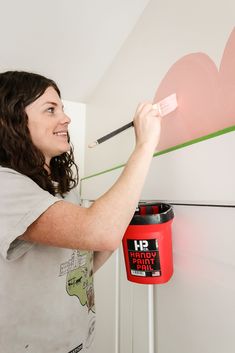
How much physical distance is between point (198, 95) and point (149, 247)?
406 mm

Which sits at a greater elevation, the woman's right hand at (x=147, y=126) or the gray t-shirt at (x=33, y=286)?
the woman's right hand at (x=147, y=126)

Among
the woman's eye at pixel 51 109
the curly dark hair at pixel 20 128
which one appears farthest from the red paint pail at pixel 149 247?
the woman's eye at pixel 51 109

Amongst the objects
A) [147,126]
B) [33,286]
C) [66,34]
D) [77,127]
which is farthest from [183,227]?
[77,127]

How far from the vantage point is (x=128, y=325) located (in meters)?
0.83

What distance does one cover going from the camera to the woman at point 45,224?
1.54ft

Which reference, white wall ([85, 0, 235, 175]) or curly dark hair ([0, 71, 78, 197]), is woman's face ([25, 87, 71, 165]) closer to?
curly dark hair ([0, 71, 78, 197])

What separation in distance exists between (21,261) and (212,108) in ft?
1.91

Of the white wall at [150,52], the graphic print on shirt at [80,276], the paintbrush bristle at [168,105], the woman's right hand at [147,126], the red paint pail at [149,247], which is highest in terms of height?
the white wall at [150,52]

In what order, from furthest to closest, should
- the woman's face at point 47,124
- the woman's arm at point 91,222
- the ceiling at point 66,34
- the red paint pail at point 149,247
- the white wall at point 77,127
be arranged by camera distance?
the white wall at point 77,127
the ceiling at point 66,34
the woman's face at point 47,124
the red paint pail at point 149,247
the woman's arm at point 91,222

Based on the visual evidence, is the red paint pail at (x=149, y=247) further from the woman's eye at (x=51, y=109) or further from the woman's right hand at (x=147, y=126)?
the woman's eye at (x=51, y=109)

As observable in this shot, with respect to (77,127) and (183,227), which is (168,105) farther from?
(77,127)

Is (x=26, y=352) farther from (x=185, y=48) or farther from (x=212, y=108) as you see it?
(x=185, y=48)

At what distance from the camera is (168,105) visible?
0.70 meters

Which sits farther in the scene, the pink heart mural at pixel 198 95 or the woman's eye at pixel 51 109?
the woman's eye at pixel 51 109
